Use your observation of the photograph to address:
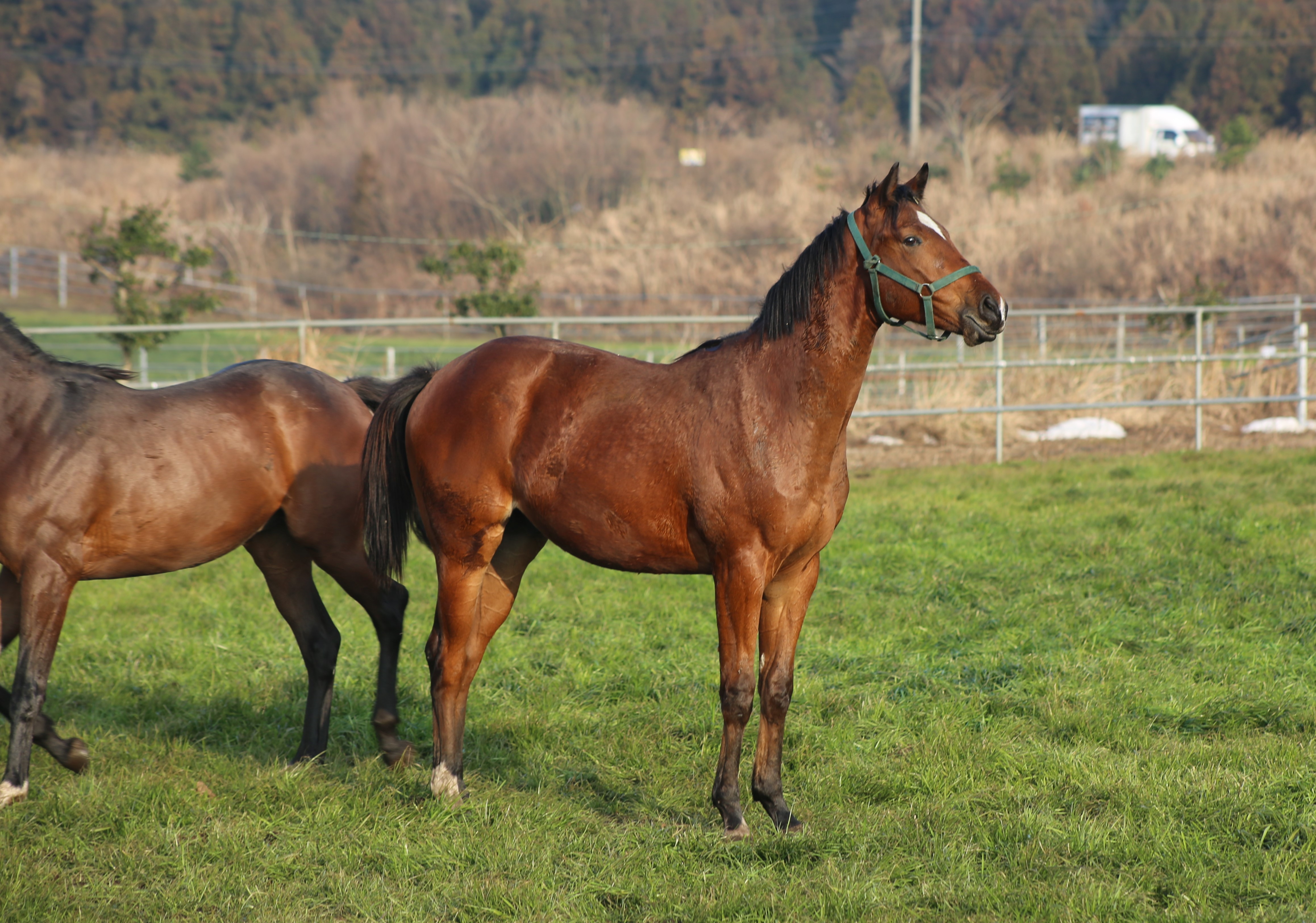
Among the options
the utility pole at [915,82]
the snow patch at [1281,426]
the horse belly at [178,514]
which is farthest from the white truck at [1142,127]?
the horse belly at [178,514]

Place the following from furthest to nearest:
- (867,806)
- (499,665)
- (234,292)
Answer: (234,292) < (499,665) < (867,806)

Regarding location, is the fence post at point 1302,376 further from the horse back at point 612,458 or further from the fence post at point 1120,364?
the horse back at point 612,458

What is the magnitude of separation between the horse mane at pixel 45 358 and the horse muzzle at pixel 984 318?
3.30 m

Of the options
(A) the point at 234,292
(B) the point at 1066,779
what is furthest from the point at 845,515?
(A) the point at 234,292

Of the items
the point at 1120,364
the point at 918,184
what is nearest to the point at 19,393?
the point at 918,184

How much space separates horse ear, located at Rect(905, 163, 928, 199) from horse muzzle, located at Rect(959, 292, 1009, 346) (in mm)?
424

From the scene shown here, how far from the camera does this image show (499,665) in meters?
5.61

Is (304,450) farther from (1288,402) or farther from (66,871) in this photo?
(1288,402)

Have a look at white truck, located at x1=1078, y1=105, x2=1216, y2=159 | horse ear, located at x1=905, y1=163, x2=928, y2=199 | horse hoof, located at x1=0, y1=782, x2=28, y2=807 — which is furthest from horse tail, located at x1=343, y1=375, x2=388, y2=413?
white truck, located at x1=1078, y1=105, x2=1216, y2=159

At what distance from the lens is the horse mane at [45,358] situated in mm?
4379

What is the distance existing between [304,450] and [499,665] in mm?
1546

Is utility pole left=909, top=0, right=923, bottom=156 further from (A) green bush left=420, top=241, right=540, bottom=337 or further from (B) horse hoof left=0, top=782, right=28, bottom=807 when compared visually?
(B) horse hoof left=0, top=782, right=28, bottom=807

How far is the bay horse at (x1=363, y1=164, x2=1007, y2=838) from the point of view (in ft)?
11.9

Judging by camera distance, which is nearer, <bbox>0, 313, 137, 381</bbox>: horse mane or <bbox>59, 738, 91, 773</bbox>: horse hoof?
<bbox>59, 738, 91, 773</bbox>: horse hoof
